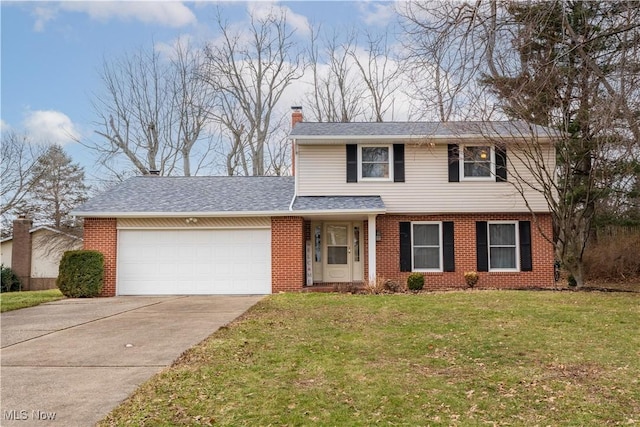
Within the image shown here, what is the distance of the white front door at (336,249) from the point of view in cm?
1450

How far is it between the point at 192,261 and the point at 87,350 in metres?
7.04

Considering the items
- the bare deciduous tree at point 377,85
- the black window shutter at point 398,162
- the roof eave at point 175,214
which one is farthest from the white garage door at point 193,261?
the bare deciduous tree at point 377,85

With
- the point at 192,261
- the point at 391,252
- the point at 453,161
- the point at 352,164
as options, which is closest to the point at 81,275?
the point at 192,261

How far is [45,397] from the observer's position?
4.41 meters

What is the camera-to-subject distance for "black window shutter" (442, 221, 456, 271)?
13766mm

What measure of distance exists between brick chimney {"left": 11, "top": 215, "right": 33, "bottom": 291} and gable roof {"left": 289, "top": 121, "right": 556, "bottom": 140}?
16263 millimetres

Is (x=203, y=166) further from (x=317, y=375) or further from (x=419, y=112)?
(x=317, y=375)

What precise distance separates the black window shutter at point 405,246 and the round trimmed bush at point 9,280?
1863cm

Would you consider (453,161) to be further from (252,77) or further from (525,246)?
(252,77)

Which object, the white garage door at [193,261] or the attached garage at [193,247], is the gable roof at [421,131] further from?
the white garage door at [193,261]

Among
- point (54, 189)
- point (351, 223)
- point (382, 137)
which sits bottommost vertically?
point (351, 223)

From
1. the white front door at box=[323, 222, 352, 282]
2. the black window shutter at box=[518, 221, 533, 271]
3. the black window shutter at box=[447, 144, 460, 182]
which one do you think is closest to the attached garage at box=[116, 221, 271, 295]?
the white front door at box=[323, 222, 352, 282]

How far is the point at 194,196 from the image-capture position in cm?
1456

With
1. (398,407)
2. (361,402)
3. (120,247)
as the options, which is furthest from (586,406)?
(120,247)
